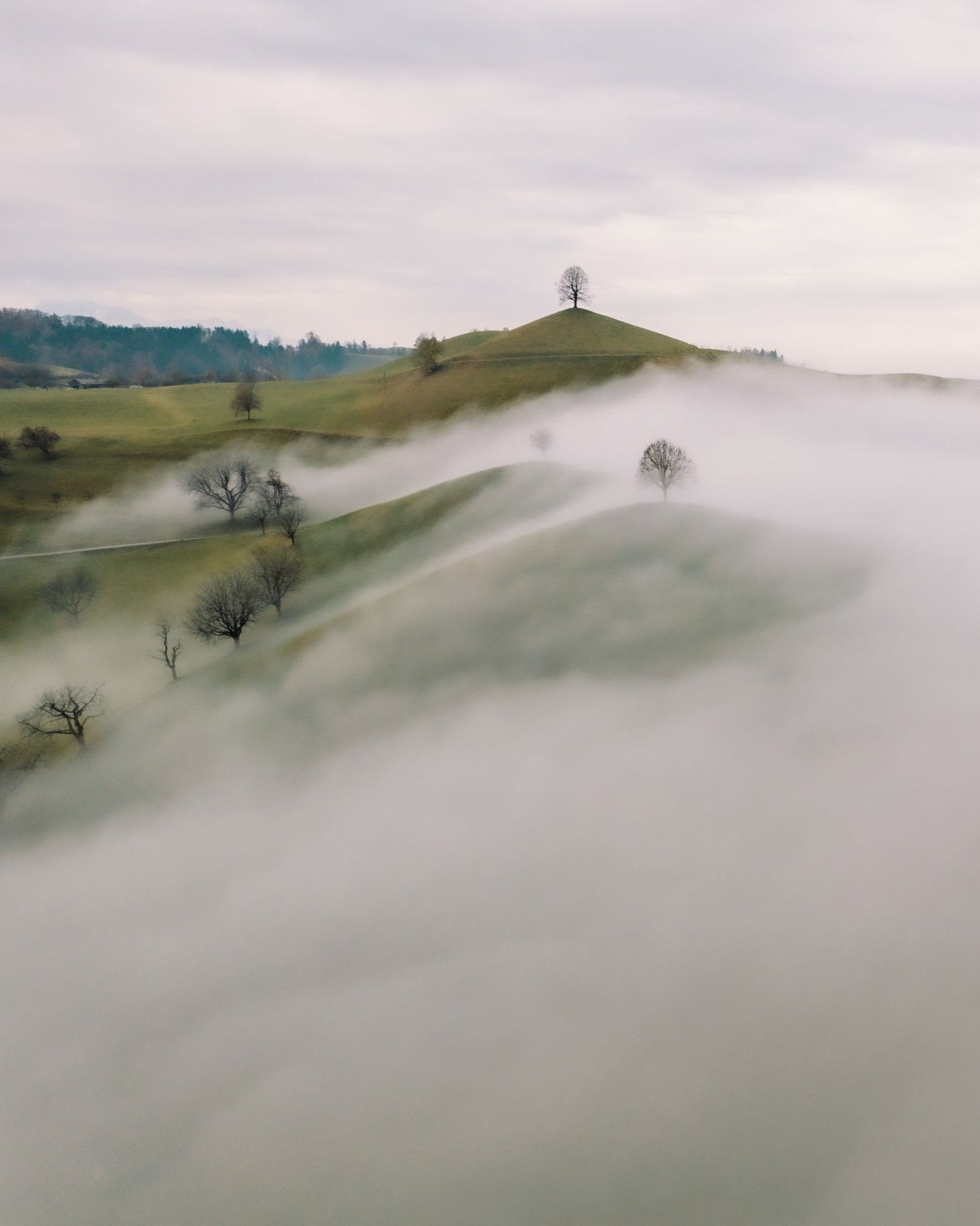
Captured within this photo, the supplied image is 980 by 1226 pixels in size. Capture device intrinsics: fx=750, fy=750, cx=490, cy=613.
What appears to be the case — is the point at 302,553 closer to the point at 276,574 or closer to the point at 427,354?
the point at 276,574

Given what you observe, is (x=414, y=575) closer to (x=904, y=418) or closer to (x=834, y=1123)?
(x=834, y=1123)

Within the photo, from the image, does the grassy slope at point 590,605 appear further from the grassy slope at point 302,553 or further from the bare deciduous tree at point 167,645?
the grassy slope at point 302,553

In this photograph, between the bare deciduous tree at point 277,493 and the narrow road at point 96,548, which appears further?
the bare deciduous tree at point 277,493

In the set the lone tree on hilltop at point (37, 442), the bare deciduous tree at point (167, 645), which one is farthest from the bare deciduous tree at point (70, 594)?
the lone tree on hilltop at point (37, 442)

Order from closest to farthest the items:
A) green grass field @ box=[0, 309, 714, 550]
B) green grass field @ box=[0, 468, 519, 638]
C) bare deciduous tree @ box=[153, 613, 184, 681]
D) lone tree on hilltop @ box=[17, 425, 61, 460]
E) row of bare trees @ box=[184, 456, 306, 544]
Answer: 1. bare deciduous tree @ box=[153, 613, 184, 681]
2. green grass field @ box=[0, 468, 519, 638]
3. row of bare trees @ box=[184, 456, 306, 544]
4. green grass field @ box=[0, 309, 714, 550]
5. lone tree on hilltop @ box=[17, 425, 61, 460]

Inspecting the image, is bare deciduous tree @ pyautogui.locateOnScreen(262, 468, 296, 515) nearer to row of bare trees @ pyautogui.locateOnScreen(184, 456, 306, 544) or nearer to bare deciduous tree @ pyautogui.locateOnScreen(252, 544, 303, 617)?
row of bare trees @ pyautogui.locateOnScreen(184, 456, 306, 544)

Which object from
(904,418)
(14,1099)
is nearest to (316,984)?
(14,1099)

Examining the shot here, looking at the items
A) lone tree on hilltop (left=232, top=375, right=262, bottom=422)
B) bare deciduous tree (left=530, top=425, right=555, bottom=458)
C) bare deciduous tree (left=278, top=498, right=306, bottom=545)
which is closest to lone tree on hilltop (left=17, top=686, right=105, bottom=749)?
bare deciduous tree (left=278, top=498, right=306, bottom=545)
